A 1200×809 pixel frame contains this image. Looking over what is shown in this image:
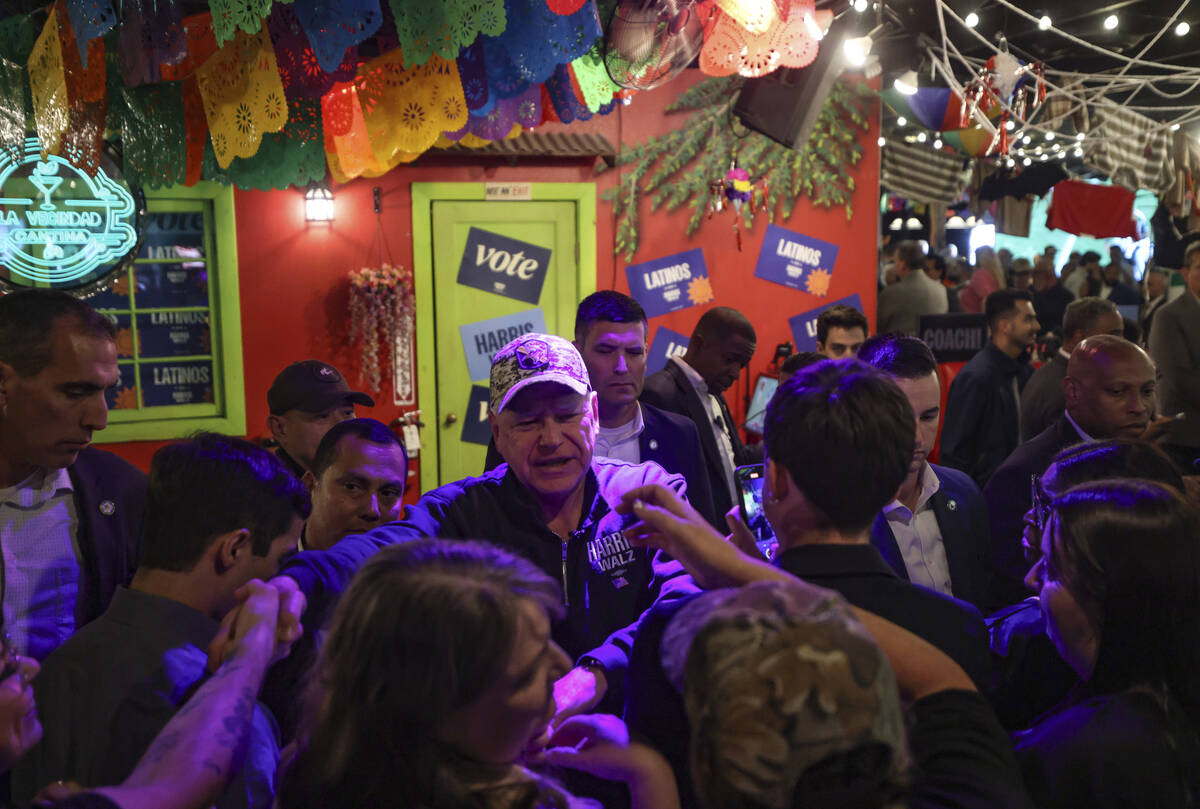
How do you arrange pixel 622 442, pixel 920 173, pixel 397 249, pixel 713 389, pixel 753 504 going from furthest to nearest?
pixel 920 173 → pixel 397 249 → pixel 713 389 → pixel 622 442 → pixel 753 504

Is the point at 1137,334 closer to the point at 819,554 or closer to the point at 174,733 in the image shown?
the point at 819,554

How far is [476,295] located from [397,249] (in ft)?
2.07

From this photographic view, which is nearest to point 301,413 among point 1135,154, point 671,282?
point 671,282

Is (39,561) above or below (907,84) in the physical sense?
below

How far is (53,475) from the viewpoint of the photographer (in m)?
2.16

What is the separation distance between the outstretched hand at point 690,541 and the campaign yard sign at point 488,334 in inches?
188

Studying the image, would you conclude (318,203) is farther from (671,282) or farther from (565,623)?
(565,623)

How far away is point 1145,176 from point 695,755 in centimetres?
1044

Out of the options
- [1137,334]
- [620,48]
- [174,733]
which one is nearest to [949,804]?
[174,733]

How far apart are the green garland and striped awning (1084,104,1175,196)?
11.4ft

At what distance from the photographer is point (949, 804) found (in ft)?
3.38

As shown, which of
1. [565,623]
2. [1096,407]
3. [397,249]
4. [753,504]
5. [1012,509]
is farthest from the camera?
[397,249]

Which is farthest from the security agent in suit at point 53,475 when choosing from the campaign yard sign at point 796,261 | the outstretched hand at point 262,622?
the campaign yard sign at point 796,261

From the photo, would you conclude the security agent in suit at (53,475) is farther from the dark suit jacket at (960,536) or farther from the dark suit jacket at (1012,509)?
the dark suit jacket at (1012,509)
